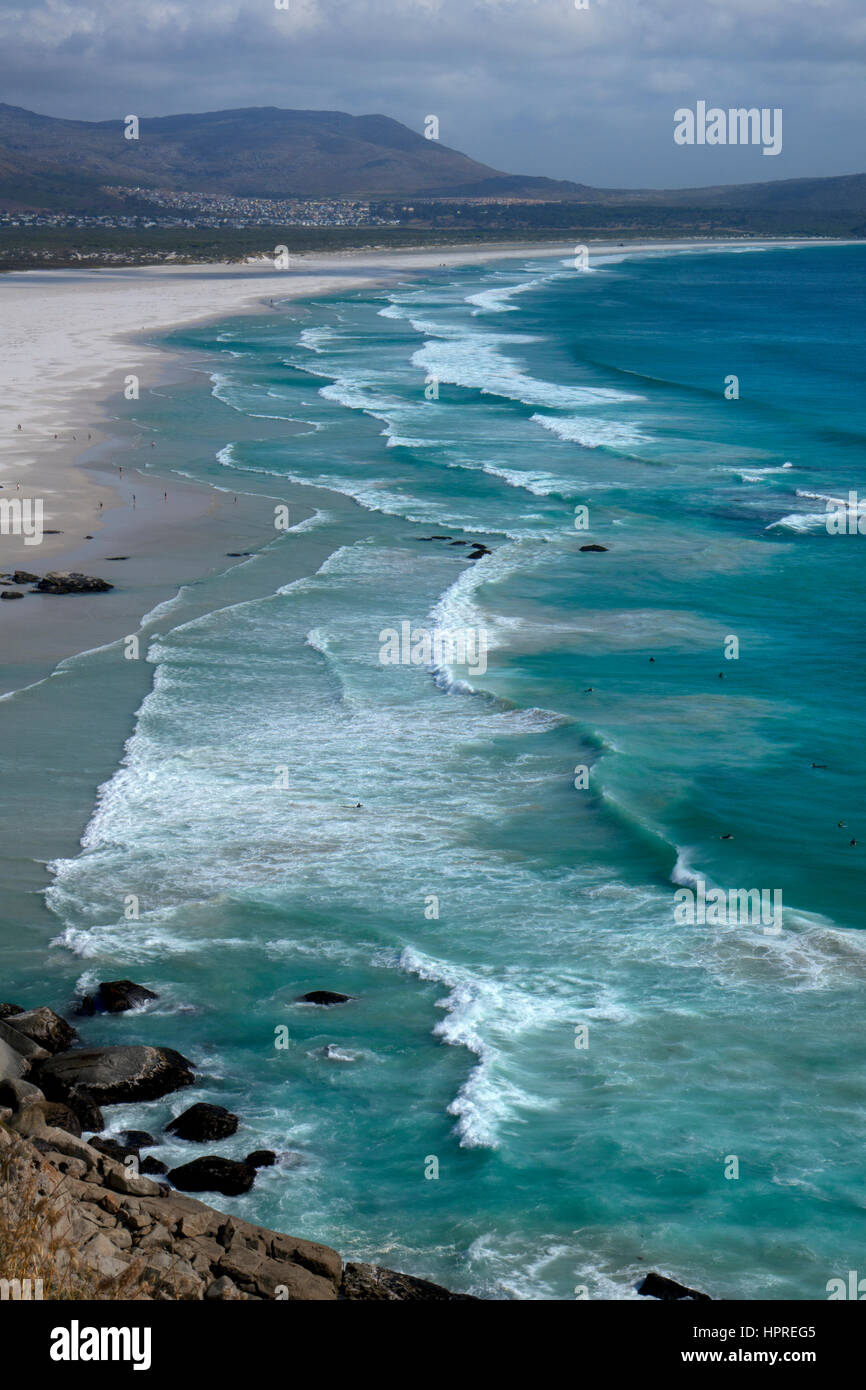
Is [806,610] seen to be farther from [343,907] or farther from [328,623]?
[343,907]

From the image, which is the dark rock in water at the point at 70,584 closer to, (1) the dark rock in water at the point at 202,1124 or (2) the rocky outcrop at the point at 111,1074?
(2) the rocky outcrop at the point at 111,1074

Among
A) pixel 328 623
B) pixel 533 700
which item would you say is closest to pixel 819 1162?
pixel 533 700

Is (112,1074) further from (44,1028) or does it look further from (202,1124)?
(202,1124)
